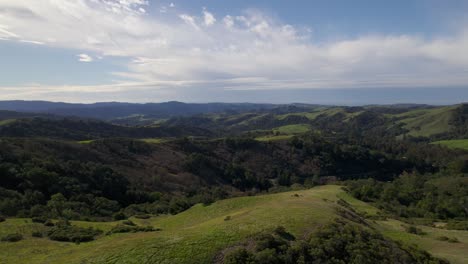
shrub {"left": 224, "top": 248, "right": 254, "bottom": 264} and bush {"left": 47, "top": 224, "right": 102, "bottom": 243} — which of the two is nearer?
shrub {"left": 224, "top": 248, "right": 254, "bottom": 264}

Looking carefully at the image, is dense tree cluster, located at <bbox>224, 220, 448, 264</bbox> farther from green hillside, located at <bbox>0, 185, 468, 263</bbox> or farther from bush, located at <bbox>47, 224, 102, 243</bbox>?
bush, located at <bbox>47, 224, 102, 243</bbox>

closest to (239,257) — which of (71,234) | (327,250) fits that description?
(327,250)

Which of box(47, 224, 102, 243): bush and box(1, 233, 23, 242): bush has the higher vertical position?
box(1, 233, 23, 242): bush

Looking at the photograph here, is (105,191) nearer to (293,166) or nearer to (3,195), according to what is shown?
(3,195)

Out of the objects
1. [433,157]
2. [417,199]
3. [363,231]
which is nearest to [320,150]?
[433,157]

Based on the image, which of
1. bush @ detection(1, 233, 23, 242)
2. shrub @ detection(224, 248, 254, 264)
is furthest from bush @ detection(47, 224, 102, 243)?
shrub @ detection(224, 248, 254, 264)

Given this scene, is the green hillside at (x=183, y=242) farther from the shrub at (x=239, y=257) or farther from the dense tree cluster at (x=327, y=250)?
the dense tree cluster at (x=327, y=250)

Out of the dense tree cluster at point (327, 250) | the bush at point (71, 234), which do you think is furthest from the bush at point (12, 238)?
the dense tree cluster at point (327, 250)

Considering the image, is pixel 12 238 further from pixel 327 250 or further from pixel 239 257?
pixel 327 250

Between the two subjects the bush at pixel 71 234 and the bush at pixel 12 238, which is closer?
the bush at pixel 12 238
